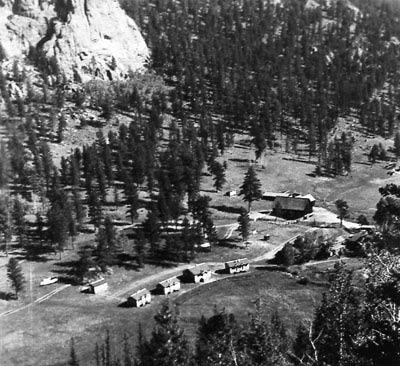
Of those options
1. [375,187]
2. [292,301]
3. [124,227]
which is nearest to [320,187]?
[375,187]

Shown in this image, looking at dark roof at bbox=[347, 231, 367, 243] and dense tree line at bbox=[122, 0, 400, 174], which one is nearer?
dark roof at bbox=[347, 231, 367, 243]

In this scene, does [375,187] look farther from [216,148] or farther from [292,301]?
[292,301]

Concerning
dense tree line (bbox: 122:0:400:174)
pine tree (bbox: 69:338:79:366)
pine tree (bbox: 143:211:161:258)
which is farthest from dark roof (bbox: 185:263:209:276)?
dense tree line (bbox: 122:0:400:174)

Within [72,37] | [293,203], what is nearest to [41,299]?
[293,203]

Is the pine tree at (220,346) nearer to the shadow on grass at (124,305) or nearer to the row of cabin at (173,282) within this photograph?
the row of cabin at (173,282)

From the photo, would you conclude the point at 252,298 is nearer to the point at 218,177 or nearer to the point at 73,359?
the point at 73,359

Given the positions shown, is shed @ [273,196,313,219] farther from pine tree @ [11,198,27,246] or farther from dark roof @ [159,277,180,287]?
A: pine tree @ [11,198,27,246]
